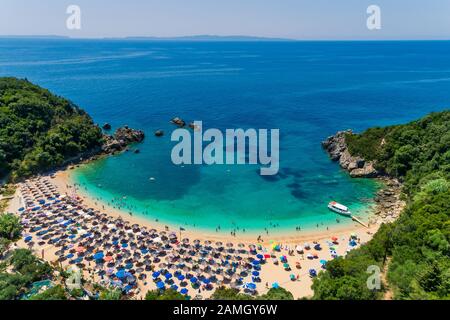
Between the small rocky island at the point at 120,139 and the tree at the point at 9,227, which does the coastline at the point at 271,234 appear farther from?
the small rocky island at the point at 120,139

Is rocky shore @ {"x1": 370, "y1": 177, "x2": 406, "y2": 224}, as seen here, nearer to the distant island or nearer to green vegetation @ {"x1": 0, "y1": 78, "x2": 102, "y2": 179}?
the distant island

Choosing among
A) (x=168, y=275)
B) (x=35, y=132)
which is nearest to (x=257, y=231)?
(x=168, y=275)

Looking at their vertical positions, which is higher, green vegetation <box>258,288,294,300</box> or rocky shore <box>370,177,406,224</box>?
rocky shore <box>370,177,406,224</box>

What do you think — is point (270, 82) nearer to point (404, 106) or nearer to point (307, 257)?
point (404, 106)

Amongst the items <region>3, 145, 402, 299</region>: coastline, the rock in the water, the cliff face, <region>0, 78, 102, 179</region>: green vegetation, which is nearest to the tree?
<region>3, 145, 402, 299</region>: coastline

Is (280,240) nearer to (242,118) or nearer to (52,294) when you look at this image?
(52,294)
